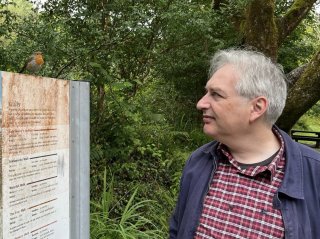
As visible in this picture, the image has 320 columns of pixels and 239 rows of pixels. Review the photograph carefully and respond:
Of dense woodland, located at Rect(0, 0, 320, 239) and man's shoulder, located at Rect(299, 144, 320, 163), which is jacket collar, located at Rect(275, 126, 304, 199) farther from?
dense woodland, located at Rect(0, 0, 320, 239)

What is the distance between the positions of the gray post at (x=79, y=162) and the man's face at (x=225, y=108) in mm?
664

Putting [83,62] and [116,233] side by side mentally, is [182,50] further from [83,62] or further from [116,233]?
[116,233]

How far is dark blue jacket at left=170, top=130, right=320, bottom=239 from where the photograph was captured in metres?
1.62

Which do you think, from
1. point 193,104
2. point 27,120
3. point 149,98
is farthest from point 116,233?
point 193,104

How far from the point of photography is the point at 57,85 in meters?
1.98

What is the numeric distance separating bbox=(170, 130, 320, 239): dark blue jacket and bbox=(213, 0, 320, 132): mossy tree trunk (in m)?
4.11

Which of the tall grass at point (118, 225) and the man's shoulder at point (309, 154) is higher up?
the man's shoulder at point (309, 154)

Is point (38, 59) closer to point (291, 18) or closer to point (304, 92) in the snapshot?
point (304, 92)

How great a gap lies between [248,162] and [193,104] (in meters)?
6.68

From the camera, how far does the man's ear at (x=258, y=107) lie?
1810mm

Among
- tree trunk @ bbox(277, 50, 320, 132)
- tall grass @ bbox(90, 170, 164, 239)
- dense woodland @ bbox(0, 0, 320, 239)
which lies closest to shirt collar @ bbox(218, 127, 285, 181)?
tall grass @ bbox(90, 170, 164, 239)

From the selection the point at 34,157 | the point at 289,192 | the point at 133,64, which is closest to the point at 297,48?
the point at 133,64

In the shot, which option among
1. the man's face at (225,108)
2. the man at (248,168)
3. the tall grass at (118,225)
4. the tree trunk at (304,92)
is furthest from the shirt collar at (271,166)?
the tree trunk at (304,92)

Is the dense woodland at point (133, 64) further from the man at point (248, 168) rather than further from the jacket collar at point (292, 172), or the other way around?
the jacket collar at point (292, 172)
